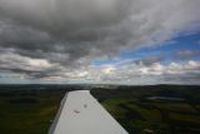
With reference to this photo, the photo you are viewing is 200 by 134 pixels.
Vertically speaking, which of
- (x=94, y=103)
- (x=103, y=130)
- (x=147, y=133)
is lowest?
(x=147, y=133)

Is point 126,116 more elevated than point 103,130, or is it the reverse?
point 103,130

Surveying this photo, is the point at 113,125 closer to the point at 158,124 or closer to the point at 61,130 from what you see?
the point at 61,130

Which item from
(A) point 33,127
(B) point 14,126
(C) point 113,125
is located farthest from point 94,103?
(B) point 14,126

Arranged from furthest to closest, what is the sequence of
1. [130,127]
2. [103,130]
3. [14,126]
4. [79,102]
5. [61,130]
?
[14,126] → [130,127] → [79,102] → [103,130] → [61,130]

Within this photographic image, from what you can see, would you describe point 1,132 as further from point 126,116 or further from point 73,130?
point 73,130

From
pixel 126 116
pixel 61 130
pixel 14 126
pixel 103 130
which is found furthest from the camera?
pixel 126 116

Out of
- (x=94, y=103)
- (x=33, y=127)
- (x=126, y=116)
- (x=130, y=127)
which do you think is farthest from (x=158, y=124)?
(x=94, y=103)

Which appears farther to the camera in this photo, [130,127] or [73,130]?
[130,127]
